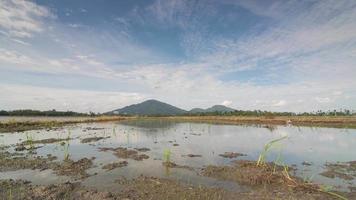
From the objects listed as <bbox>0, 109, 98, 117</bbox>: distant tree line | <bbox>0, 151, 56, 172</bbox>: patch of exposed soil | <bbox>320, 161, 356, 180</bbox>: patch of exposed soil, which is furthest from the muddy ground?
<bbox>0, 109, 98, 117</bbox>: distant tree line

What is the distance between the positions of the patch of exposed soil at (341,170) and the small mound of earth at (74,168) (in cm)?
1218

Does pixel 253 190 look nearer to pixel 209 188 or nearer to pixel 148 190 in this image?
pixel 209 188

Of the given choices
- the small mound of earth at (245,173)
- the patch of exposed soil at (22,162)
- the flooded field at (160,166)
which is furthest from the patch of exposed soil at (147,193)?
the patch of exposed soil at (22,162)

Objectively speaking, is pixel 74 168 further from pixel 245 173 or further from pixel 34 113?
pixel 34 113

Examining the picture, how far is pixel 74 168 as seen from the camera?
13.2 metres

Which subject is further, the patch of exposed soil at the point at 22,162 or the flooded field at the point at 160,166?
the patch of exposed soil at the point at 22,162

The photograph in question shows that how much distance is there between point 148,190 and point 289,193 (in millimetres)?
5498

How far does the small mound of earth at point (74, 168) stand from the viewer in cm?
1213

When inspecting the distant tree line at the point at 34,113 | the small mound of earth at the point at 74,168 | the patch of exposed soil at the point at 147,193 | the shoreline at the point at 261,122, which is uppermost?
the distant tree line at the point at 34,113

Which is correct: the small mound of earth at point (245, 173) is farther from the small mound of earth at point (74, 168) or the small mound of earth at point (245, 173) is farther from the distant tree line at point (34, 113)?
the distant tree line at point (34, 113)

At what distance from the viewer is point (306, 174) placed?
12.5m

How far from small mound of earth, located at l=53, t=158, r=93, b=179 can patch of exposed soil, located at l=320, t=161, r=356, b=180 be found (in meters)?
12.2

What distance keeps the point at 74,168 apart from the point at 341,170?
14317 millimetres

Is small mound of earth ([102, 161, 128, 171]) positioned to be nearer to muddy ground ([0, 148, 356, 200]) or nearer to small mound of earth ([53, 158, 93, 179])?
small mound of earth ([53, 158, 93, 179])
